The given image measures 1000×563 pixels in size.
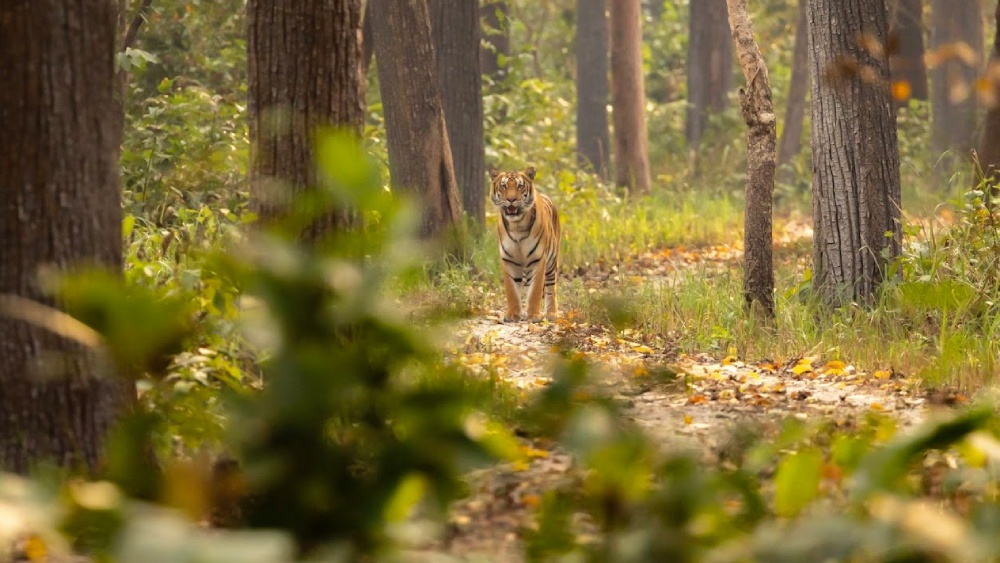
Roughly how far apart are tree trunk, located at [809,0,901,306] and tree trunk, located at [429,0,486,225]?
466cm

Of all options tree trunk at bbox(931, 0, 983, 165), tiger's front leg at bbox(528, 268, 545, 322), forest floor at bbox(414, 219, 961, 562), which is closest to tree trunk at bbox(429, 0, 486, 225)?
tiger's front leg at bbox(528, 268, 545, 322)

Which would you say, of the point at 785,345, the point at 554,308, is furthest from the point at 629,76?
the point at 785,345

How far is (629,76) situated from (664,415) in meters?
13.1

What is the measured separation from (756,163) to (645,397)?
9.19 ft

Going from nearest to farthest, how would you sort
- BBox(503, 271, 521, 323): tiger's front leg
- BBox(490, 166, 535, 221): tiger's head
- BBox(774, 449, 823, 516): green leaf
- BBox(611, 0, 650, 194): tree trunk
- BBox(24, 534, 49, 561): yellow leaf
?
BBox(774, 449, 823, 516): green leaf < BBox(24, 534, 49, 561): yellow leaf < BBox(503, 271, 521, 323): tiger's front leg < BBox(490, 166, 535, 221): tiger's head < BBox(611, 0, 650, 194): tree trunk

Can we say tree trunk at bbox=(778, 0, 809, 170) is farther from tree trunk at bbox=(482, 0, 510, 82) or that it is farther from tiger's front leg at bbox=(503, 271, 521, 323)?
tiger's front leg at bbox=(503, 271, 521, 323)

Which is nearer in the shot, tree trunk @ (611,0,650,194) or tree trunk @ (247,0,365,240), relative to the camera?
tree trunk @ (247,0,365,240)

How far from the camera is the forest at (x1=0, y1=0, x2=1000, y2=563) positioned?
10.7 ft

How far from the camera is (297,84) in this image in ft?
18.9

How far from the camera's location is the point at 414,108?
11.2 meters

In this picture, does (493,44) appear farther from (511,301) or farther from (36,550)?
(36,550)

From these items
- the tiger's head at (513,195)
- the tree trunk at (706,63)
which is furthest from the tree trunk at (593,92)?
the tiger's head at (513,195)

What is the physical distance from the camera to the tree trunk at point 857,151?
28.4ft

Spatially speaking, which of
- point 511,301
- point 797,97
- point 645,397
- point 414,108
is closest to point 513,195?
point 511,301
